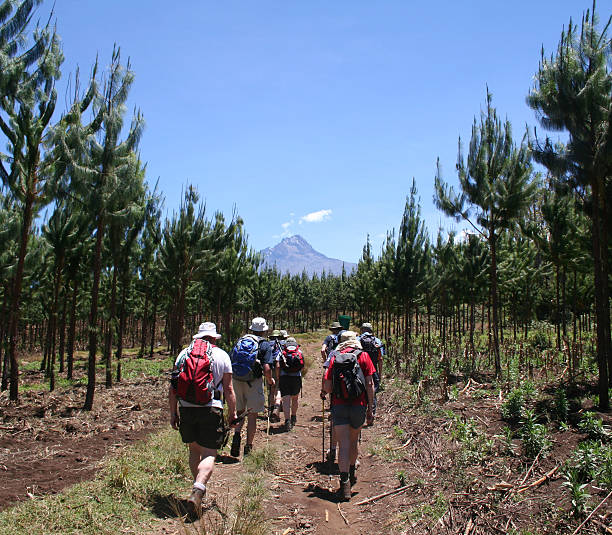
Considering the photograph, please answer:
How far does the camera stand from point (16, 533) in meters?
3.71

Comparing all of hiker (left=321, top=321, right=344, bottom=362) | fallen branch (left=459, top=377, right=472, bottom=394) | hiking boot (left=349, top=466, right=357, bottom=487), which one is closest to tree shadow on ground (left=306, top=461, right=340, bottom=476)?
hiking boot (left=349, top=466, right=357, bottom=487)

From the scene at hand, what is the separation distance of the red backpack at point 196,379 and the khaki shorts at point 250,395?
2136mm

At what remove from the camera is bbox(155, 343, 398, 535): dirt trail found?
4633 millimetres

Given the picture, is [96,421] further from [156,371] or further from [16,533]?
[156,371]

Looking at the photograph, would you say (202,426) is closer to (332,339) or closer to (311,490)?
(311,490)

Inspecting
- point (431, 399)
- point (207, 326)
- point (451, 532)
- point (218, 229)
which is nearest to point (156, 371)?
point (218, 229)

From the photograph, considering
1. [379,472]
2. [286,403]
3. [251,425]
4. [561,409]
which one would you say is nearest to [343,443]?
[379,472]

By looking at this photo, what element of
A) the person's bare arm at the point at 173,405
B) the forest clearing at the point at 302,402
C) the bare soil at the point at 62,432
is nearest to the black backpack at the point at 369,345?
the forest clearing at the point at 302,402

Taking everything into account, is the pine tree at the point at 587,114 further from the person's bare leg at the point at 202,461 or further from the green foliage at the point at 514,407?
the person's bare leg at the point at 202,461

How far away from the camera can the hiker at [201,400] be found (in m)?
4.55

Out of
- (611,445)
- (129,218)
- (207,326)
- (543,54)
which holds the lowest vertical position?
(611,445)

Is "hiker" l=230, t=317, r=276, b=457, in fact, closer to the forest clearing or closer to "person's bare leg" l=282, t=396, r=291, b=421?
the forest clearing

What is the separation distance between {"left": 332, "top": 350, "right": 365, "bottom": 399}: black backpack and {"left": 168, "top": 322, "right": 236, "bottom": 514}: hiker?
52.4 inches

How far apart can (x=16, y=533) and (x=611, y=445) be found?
616cm
